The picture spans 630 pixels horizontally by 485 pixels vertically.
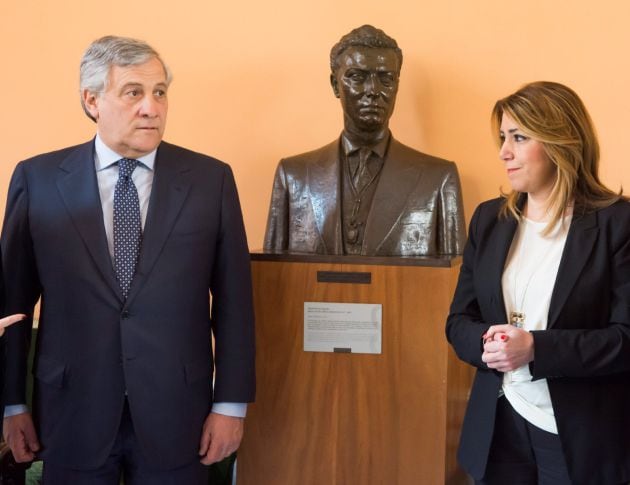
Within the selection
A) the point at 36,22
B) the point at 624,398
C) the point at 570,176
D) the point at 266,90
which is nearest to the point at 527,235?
the point at 570,176

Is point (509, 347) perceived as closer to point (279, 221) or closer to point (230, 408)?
point (230, 408)

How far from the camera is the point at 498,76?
11.8 ft

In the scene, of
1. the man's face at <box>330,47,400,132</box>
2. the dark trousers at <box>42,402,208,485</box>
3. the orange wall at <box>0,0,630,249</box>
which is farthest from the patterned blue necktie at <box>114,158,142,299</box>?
the orange wall at <box>0,0,630,249</box>

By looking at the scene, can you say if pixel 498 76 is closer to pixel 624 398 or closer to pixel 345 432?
pixel 345 432

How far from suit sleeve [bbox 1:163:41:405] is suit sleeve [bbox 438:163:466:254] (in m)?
1.46

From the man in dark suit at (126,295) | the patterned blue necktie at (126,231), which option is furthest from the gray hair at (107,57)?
the patterned blue necktie at (126,231)

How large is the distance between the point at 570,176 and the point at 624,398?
0.54m

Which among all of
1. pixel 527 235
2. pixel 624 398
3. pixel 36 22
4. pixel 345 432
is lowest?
pixel 345 432

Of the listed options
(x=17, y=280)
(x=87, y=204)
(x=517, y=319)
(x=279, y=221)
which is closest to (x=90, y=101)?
(x=87, y=204)

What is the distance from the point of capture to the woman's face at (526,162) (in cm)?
212

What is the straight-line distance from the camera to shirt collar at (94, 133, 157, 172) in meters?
2.42

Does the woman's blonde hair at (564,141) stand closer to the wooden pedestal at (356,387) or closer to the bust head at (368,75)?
the wooden pedestal at (356,387)

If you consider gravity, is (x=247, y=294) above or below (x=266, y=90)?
below

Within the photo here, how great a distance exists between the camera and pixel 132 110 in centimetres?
239
